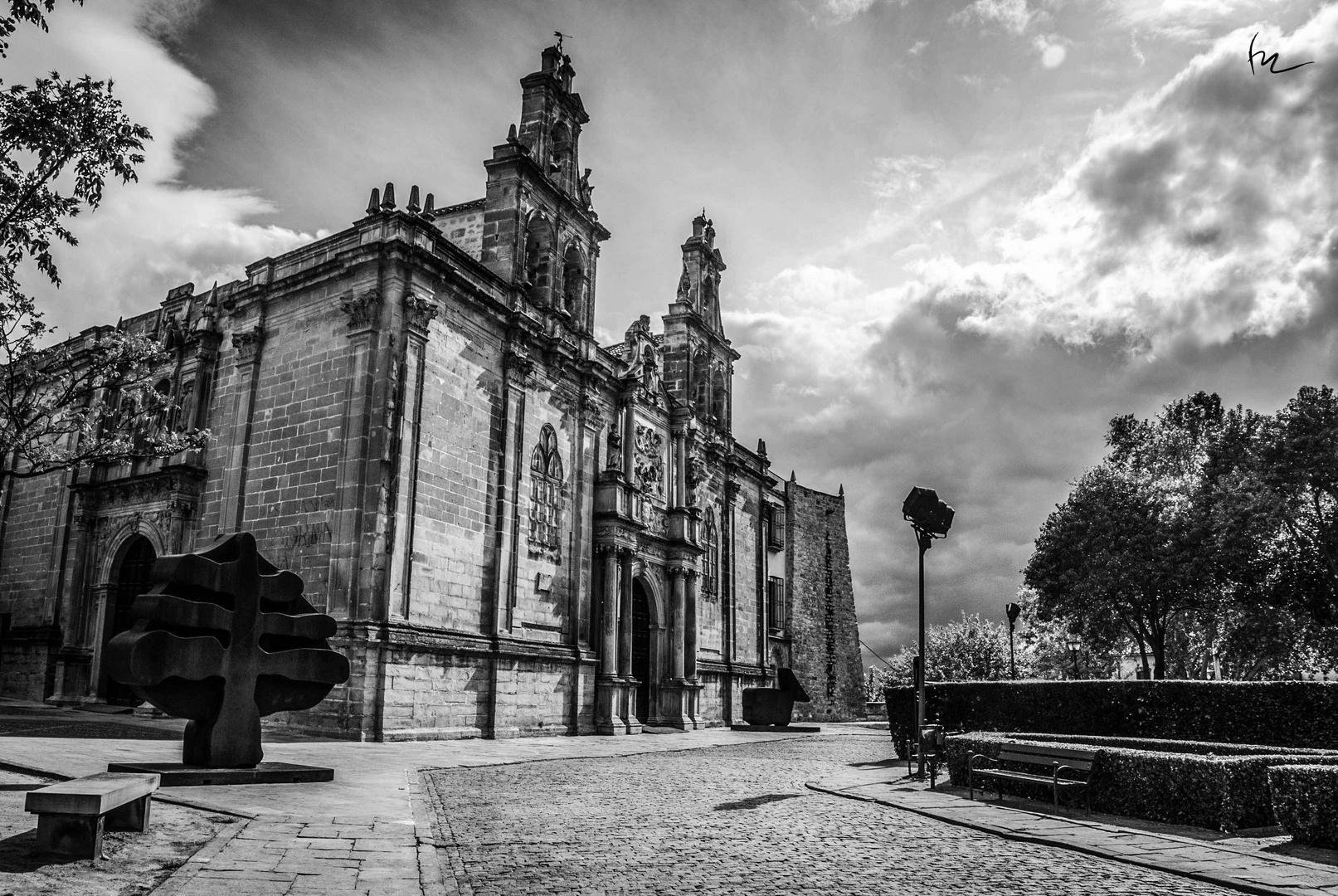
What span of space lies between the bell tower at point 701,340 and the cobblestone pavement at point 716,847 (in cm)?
2375

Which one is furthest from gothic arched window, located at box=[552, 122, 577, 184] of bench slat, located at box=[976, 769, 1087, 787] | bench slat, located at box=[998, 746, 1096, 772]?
bench slat, located at box=[976, 769, 1087, 787]

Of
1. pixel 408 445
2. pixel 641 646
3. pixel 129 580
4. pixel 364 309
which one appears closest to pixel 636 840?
pixel 408 445

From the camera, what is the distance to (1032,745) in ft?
36.2

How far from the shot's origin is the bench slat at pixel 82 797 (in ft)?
18.6

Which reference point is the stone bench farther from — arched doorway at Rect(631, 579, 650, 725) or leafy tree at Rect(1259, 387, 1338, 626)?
leafy tree at Rect(1259, 387, 1338, 626)

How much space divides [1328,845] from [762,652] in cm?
2943

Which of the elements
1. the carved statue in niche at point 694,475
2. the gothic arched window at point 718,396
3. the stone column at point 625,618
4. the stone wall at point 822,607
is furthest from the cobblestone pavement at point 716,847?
the stone wall at point 822,607

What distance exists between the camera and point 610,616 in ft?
83.3

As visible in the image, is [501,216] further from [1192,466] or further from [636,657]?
[1192,466]

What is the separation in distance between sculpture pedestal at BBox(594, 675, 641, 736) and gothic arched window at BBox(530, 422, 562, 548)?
3.93 m

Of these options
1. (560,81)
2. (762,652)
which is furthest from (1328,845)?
(762,652)

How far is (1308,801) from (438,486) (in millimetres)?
16093

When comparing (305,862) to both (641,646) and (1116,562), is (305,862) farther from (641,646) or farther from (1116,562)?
(1116,562)

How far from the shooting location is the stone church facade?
748 inches
